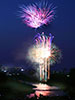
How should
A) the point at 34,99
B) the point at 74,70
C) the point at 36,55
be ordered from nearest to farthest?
1. the point at 34,99
2. the point at 36,55
3. the point at 74,70

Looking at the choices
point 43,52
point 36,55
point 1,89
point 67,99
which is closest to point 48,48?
point 43,52

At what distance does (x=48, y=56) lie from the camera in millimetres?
39281

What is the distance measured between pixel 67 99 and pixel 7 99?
5431 mm

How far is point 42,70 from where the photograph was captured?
43531 mm

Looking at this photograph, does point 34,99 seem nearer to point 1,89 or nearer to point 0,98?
point 0,98

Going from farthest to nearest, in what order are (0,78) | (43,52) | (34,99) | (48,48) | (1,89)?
(43,52) → (48,48) → (0,78) → (1,89) → (34,99)

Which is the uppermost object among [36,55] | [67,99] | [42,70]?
[36,55]

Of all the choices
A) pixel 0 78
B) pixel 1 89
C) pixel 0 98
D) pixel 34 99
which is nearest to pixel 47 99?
pixel 34 99

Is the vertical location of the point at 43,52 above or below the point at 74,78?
above

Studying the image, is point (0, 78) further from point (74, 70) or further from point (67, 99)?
point (74, 70)

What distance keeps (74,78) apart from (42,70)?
6404 millimetres

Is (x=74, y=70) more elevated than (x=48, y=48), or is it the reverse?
(x=48, y=48)

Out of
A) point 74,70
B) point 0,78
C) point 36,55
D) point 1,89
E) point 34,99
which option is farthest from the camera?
point 74,70

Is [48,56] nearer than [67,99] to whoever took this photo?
No
